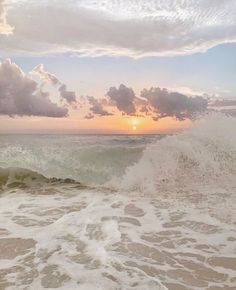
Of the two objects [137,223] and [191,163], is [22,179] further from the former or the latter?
[137,223]

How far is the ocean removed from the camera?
4.60 m

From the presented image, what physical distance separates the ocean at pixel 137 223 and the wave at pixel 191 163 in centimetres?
4

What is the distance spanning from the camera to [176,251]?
5508 mm

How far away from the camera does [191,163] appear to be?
43.4 feet

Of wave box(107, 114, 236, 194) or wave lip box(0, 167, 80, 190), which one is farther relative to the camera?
wave lip box(0, 167, 80, 190)

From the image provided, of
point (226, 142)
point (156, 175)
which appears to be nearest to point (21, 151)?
point (156, 175)

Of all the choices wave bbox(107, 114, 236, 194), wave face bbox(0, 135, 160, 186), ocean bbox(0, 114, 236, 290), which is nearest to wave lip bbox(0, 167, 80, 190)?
ocean bbox(0, 114, 236, 290)

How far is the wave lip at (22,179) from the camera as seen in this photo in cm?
1243

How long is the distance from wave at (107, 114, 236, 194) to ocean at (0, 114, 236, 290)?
37 mm

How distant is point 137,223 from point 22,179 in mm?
7536

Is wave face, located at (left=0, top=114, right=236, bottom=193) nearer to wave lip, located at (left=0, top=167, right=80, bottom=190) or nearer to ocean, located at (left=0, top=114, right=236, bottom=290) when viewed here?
ocean, located at (left=0, top=114, right=236, bottom=290)

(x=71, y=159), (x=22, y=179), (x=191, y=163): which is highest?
(x=191, y=163)

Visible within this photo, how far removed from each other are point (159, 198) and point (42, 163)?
360 inches

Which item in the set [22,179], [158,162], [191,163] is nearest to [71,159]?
[22,179]
